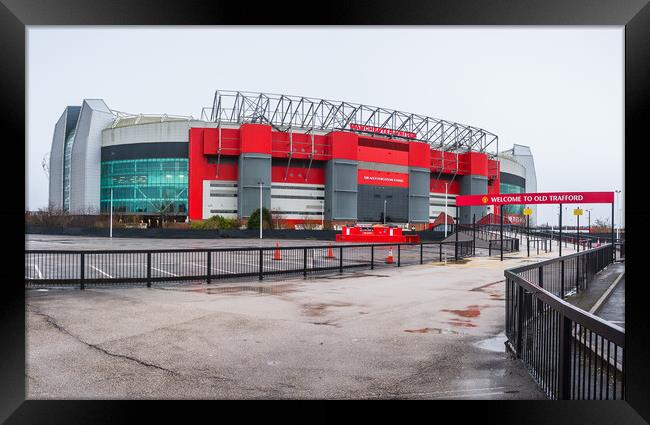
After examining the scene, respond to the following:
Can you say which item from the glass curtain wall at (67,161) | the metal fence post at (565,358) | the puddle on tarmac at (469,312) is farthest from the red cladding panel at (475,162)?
the metal fence post at (565,358)

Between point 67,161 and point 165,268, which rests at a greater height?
point 67,161

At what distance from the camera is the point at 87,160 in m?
79.3

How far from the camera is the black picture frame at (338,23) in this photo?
465 centimetres

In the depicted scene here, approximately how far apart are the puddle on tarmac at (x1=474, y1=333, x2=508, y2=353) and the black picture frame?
239cm

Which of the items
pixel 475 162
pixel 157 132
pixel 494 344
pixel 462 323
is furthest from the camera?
pixel 475 162

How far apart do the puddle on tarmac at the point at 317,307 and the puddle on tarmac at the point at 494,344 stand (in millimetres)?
3465

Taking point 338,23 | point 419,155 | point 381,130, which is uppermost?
point 381,130

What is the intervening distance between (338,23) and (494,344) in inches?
210

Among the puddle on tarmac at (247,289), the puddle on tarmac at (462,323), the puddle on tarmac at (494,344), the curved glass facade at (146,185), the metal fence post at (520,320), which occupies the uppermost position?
the curved glass facade at (146,185)

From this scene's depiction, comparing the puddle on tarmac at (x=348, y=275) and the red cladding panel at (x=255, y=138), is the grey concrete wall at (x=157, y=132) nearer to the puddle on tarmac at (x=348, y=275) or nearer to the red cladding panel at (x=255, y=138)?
the red cladding panel at (x=255, y=138)

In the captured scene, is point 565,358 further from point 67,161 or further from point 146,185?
point 67,161

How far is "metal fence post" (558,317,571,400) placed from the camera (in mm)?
4520

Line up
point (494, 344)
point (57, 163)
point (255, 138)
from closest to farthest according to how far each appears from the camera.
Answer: point (494, 344)
point (255, 138)
point (57, 163)

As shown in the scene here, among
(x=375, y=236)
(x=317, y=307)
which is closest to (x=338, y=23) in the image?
(x=317, y=307)
